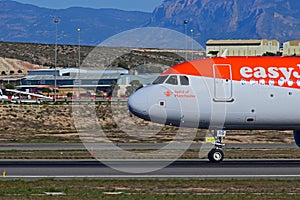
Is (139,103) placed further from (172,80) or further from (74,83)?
(74,83)

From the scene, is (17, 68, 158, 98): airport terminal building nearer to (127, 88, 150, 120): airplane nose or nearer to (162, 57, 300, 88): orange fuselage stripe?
(162, 57, 300, 88): orange fuselage stripe

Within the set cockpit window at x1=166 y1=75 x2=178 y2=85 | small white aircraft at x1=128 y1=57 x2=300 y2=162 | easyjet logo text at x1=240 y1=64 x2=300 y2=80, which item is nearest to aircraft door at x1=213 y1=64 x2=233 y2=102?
small white aircraft at x1=128 y1=57 x2=300 y2=162

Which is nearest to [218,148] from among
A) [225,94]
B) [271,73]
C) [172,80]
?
[225,94]

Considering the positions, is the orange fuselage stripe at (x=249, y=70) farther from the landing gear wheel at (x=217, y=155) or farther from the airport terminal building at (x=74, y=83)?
the airport terminal building at (x=74, y=83)

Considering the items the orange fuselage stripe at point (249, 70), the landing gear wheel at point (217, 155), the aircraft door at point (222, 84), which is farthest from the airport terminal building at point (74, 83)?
the aircraft door at point (222, 84)

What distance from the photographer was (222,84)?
35.2m

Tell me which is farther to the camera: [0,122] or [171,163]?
[0,122]

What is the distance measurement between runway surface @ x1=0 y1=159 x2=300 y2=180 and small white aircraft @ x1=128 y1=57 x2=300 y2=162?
6.16ft

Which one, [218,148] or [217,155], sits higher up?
[218,148]

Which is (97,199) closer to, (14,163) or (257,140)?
(14,163)

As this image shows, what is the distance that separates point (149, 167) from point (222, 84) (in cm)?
495

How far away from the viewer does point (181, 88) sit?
35.2 metres

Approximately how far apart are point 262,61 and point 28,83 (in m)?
138

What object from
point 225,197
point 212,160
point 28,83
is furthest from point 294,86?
point 28,83
